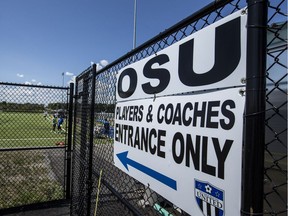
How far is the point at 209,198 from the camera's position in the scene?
1293 mm

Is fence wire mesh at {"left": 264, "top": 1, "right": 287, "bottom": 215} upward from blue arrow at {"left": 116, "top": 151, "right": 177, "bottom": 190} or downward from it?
upward

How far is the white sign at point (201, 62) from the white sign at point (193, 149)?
69 millimetres

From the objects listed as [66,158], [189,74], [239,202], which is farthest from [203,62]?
[66,158]

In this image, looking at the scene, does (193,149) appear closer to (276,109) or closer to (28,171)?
(276,109)

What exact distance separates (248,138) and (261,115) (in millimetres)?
109

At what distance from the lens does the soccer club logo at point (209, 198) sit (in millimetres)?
1215

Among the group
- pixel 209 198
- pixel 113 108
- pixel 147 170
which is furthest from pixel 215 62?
pixel 113 108

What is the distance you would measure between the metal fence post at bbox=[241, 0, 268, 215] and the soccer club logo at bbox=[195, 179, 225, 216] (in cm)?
17

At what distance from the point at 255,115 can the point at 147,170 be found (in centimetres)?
Answer: 113

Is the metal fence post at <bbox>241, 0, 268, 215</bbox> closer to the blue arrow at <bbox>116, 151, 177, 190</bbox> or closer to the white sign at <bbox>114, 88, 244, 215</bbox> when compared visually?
the white sign at <bbox>114, 88, 244, 215</bbox>

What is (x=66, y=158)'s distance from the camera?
19.4ft

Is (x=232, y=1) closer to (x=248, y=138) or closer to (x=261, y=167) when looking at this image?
(x=248, y=138)

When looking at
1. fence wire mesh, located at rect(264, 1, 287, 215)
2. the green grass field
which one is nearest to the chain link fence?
fence wire mesh, located at rect(264, 1, 287, 215)

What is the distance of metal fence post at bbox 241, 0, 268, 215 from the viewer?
1.03 meters
